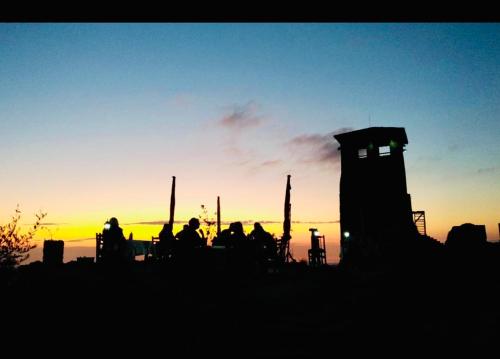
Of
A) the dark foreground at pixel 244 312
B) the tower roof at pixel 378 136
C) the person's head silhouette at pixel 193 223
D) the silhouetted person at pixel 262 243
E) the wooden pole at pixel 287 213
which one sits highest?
the tower roof at pixel 378 136

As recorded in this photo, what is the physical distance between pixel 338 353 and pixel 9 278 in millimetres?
8176

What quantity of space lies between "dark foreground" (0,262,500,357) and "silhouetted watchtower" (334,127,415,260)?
1594cm

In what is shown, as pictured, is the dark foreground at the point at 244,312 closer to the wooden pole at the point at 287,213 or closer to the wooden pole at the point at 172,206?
the wooden pole at the point at 287,213

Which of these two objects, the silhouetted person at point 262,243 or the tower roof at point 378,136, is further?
the tower roof at point 378,136

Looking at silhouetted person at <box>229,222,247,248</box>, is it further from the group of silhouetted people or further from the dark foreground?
the dark foreground

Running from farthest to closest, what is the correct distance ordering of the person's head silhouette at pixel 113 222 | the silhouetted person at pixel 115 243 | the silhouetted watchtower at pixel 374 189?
the silhouetted watchtower at pixel 374 189 < the person's head silhouette at pixel 113 222 < the silhouetted person at pixel 115 243

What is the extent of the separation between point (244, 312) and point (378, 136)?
22327 millimetres

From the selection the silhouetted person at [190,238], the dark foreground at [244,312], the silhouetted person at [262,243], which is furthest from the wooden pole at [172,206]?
the silhouetted person at [190,238]

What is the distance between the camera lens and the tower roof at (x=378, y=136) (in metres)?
25.7

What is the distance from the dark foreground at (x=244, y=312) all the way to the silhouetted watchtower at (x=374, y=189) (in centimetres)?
1594

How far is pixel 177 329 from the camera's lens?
5.60 m

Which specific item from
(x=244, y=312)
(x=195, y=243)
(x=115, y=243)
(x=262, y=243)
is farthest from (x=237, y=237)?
(x=244, y=312)

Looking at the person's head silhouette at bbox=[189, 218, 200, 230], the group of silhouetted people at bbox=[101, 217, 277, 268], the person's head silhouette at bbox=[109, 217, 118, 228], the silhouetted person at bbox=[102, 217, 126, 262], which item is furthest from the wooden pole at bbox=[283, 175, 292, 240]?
the person's head silhouette at bbox=[109, 217, 118, 228]
